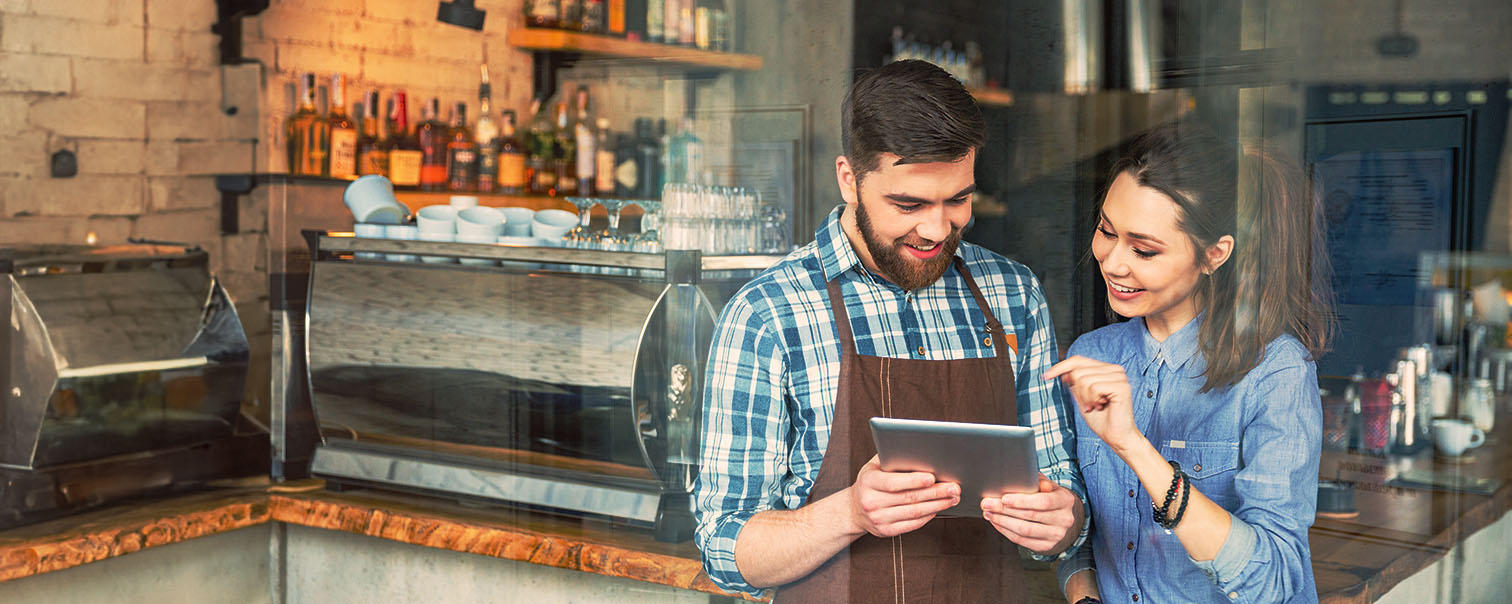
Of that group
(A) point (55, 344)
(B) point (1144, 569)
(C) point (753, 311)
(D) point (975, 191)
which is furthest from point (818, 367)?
(A) point (55, 344)

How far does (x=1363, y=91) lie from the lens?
1221mm

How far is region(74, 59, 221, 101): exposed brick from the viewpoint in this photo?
2836mm

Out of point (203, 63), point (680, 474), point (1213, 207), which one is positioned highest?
point (203, 63)

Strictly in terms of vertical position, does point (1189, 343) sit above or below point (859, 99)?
below

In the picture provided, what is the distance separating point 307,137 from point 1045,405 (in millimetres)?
2274

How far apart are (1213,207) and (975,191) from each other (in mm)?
264

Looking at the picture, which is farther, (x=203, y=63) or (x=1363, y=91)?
(x=203, y=63)

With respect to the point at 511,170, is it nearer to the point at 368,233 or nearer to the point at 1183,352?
the point at 368,233

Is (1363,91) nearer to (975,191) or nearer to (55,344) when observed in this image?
(975,191)

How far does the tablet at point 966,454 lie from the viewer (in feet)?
3.71

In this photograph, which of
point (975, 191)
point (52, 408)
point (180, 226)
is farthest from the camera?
point (180, 226)

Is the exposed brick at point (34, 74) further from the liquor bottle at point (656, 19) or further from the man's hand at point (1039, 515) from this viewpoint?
the man's hand at point (1039, 515)

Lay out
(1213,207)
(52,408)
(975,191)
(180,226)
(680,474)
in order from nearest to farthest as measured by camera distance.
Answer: (1213,207) < (975,191) < (680,474) < (52,408) < (180,226)

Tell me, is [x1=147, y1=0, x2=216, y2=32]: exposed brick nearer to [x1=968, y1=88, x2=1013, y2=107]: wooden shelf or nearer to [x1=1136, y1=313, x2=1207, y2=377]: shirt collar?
[x1=968, y1=88, x2=1013, y2=107]: wooden shelf
